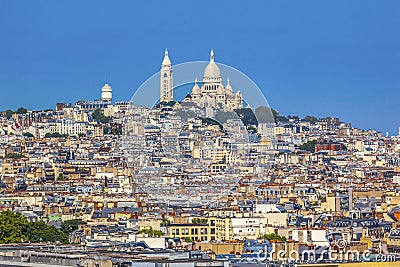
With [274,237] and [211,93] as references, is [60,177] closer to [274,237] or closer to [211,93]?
[211,93]

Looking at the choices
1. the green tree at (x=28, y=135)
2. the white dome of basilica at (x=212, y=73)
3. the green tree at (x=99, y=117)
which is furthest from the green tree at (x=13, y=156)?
the white dome of basilica at (x=212, y=73)

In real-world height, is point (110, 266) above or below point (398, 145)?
below

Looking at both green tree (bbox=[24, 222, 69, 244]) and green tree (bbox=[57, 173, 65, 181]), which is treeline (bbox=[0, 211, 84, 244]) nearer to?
green tree (bbox=[24, 222, 69, 244])

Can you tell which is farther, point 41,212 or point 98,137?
point 98,137

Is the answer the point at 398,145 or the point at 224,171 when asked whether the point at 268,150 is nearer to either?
the point at 224,171

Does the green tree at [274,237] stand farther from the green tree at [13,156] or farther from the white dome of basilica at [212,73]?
the green tree at [13,156]

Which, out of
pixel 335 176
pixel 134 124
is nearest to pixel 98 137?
pixel 335 176

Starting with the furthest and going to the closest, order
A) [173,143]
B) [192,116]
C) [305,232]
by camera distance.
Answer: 1. [173,143]
2. [192,116]
3. [305,232]

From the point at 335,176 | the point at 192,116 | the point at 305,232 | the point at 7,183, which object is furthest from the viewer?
the point at 335,176
